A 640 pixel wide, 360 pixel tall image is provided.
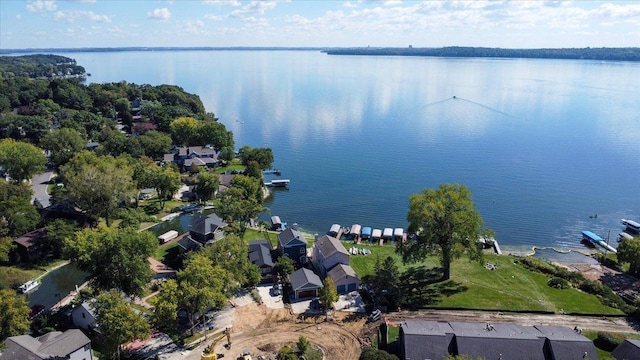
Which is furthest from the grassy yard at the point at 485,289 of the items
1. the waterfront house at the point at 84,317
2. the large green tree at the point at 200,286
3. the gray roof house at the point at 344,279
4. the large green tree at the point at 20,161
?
the large green tree at the point at 20,161

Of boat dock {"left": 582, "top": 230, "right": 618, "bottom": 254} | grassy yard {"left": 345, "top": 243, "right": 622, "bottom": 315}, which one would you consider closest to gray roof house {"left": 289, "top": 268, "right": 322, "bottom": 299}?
grassy yard {"left": 345, "top": 243, "right": 622, "bottom": 315}

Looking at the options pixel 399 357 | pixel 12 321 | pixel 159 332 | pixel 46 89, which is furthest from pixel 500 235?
pixel 46 89

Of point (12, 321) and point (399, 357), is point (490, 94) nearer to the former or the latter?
point (399, 357)

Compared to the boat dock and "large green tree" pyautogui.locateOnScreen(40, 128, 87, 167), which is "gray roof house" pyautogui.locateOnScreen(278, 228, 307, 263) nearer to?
the boat dock

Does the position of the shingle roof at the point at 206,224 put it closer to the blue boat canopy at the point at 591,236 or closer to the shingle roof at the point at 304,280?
the shingle roof at the point at 304,280

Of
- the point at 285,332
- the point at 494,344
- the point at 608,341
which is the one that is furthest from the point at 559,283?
the point at 285,332

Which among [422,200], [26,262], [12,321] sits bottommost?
[26,262]

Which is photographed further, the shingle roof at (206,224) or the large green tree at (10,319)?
the shingle roof at (206,224)
